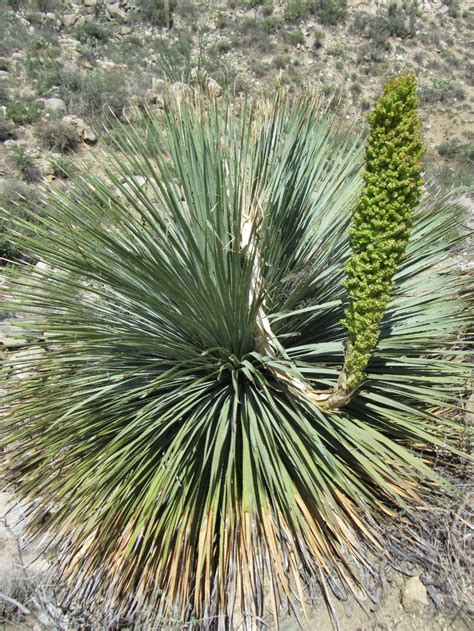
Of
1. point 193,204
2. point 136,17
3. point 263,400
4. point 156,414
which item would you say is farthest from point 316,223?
point 136,17

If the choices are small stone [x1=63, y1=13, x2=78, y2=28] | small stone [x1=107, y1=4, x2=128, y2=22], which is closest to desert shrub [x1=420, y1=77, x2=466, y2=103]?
small stone [x1=107, y1=4, x2=128, y2=22]

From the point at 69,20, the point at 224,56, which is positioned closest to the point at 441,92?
the point at 224,56

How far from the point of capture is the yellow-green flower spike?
1302 millimetres

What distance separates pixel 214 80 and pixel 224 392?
1.76 metres

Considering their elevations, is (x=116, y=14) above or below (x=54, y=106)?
above

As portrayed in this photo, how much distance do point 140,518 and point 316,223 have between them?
1.77 m

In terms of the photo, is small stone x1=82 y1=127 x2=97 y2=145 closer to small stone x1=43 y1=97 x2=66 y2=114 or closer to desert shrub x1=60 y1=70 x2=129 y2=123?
desert shrub x1=60 y1=70 x2=129 y2=123

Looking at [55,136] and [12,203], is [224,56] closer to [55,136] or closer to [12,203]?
[55,136]

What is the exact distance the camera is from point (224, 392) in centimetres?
220

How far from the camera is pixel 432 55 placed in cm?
1752

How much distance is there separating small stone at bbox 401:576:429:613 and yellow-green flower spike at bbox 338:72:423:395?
116 centimetres

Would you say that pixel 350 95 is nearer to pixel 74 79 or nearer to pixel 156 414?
pixel 74 79

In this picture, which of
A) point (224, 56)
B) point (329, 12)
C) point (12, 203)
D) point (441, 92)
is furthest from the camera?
point (329, 12)

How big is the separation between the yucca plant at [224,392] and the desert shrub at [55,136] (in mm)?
6204
